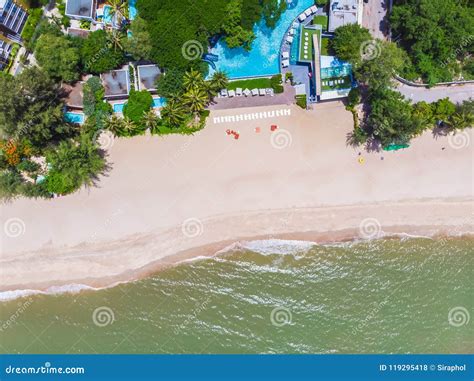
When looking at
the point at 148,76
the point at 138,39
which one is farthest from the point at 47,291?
the point at 138,39

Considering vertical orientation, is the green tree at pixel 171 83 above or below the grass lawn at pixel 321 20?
below

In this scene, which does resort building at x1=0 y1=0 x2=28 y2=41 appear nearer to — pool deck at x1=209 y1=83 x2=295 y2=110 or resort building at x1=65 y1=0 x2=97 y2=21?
resort building at x1=65 y1=0 x2=97 y2=21

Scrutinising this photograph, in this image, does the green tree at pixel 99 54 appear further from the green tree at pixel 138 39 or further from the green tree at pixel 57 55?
the green tree at pixel 138 39

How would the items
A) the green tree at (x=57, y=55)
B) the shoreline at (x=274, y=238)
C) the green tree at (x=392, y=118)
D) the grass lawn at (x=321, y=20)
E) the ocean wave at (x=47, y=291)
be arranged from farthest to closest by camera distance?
the ocean wave at (x=47, y=291) < the shoreline at (x=274, y=238) < the grass lawn at (x=321, y=20) < the green tree at (x=392, y=118) < the green tree at (x=57, y=55)

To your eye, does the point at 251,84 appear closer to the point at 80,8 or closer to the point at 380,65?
the point at 380,65

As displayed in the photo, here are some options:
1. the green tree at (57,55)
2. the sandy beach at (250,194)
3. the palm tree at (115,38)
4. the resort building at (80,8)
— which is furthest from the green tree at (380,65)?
the green tree at (57,55)
